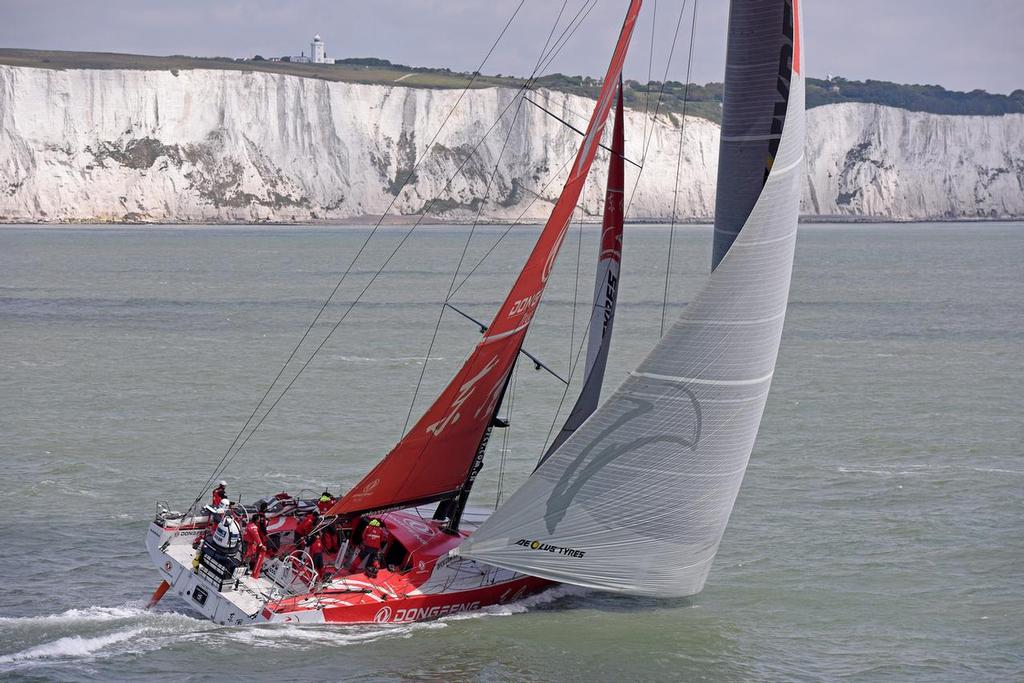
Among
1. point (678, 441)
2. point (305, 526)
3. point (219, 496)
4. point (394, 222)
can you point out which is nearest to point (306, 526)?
point (305, 526)

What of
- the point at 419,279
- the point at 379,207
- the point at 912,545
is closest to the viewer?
the point at 912,545

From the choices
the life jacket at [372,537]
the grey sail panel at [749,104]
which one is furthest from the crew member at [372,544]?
the grey sail panel at [749,104]

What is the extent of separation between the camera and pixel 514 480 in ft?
70.5

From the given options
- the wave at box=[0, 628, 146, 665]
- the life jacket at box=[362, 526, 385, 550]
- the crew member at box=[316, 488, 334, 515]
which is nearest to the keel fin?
the wave at box=[0, 628, 146, 665]

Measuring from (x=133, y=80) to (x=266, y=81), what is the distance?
34.2 ft

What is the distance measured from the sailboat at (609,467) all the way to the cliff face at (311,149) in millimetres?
79661

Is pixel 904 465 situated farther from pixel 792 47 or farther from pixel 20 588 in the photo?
pixel 20 588

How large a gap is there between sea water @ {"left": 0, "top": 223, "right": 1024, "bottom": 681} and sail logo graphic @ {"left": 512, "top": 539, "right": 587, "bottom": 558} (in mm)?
544

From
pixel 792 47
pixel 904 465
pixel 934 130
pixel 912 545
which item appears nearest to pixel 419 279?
pixel 904 465

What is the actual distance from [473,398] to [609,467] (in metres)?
2.24

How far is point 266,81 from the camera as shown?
11031cm

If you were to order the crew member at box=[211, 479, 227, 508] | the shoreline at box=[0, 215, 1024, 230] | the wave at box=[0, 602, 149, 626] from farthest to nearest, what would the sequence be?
1. the shoreline at box=[0, 215, 1024, 230]
2. the crew member at box=[211, 479, 227, 508]
3. the wave at box=[0, 602, 149, 626]

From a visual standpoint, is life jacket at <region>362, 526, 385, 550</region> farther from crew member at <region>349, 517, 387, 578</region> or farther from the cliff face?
the cliff face

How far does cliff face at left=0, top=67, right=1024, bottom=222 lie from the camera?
10281 cm
